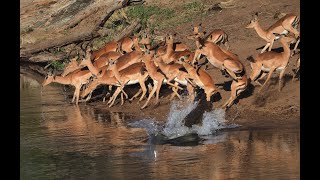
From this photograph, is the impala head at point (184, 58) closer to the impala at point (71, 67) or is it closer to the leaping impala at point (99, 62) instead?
the leaping impala at point (99, 62)

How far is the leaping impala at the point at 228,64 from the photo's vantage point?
537 inches

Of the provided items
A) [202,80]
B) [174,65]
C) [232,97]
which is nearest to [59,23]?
[174,65]

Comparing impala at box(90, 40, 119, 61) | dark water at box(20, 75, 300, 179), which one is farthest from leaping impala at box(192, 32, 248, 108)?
impala at box(90, 40, 119, 61)

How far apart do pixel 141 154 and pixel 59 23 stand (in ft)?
51.1

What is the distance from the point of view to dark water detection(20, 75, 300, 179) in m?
9.15

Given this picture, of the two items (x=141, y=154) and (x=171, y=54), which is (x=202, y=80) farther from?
(x=141, y=154)

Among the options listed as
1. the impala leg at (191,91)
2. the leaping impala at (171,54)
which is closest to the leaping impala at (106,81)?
the leaping impala at (171,54)

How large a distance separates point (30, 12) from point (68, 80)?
11355mm

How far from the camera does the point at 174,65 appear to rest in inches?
576

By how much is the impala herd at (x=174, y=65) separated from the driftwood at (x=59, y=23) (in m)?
3.87

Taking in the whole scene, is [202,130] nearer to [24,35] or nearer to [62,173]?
[62,173]

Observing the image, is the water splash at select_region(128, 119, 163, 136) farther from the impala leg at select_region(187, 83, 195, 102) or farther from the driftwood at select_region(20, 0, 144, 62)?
the driftwood at select_region(20, 0, 144, 62)

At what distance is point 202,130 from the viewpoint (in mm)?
11688
